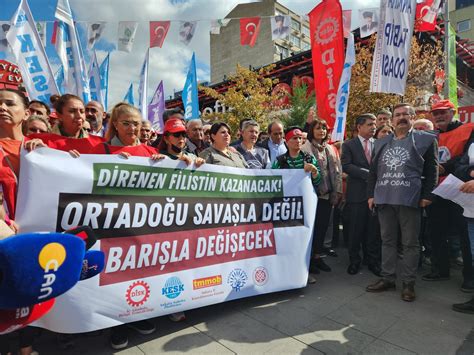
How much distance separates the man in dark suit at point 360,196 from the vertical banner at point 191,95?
677 centimetres

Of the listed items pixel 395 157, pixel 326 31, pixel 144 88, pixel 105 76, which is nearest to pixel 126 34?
pixel 144 88

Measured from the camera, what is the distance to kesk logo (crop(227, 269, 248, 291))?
2902 mm

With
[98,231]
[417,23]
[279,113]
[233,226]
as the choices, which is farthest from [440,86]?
[98,231]

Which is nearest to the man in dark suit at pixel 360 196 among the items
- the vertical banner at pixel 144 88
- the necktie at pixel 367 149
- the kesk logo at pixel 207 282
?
the necktie at pixel 367 149

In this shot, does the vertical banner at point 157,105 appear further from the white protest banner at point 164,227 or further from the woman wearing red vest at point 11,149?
the woman wearing red vest at point 11,149

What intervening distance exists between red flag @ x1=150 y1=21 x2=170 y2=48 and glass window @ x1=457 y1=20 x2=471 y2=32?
1928 inches

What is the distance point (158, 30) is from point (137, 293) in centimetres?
816

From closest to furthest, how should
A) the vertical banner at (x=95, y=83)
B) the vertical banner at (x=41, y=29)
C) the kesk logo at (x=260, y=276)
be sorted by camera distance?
the kesk logo at (x=260, y=276)
the vertical banner at (x=41, y=29)
the vertical banner at (x=95, y=83)

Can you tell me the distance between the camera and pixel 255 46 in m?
39.4

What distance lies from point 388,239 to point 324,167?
3.79 feet

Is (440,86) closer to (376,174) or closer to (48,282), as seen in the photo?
(376,174)

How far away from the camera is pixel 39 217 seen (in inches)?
82.4

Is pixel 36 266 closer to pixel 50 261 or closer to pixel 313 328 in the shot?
pixel 50 261

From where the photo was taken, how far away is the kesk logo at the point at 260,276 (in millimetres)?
3055
